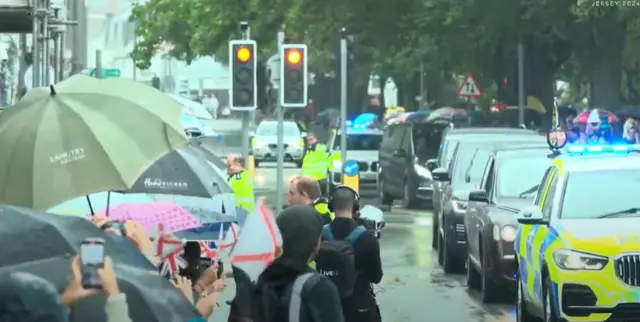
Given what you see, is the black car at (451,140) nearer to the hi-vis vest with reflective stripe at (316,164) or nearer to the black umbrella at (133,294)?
the hi-vis vest with reflective stripe at (316,164)

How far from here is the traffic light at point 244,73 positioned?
22.0m

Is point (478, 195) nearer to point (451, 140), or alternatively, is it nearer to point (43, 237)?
point (451, 140)

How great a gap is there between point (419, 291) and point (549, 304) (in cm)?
547

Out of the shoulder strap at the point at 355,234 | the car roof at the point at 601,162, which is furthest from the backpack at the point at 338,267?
the car roof at the point at 601,162

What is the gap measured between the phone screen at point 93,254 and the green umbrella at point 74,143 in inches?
90.8

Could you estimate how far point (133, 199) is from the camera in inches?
429

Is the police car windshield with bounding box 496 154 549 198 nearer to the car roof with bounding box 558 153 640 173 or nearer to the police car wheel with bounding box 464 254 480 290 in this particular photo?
the police car wheel with bounding box 464 254 480 290

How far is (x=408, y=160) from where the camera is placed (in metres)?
31.9

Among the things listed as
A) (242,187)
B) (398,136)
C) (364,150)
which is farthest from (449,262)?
(364,150)

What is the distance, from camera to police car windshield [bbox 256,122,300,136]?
174ft

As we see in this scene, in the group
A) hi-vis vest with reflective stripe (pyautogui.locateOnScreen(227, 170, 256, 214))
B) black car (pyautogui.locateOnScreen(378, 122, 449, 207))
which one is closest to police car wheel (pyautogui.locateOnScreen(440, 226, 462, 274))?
hi-vis vest with reflective stripe (pyautogui.locateOnScreen(227, 170, 256, 214))

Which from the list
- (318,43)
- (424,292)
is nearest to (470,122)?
(318,43)

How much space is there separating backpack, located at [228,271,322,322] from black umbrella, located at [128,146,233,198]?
11.6ft

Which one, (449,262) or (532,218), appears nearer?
(532,218)
